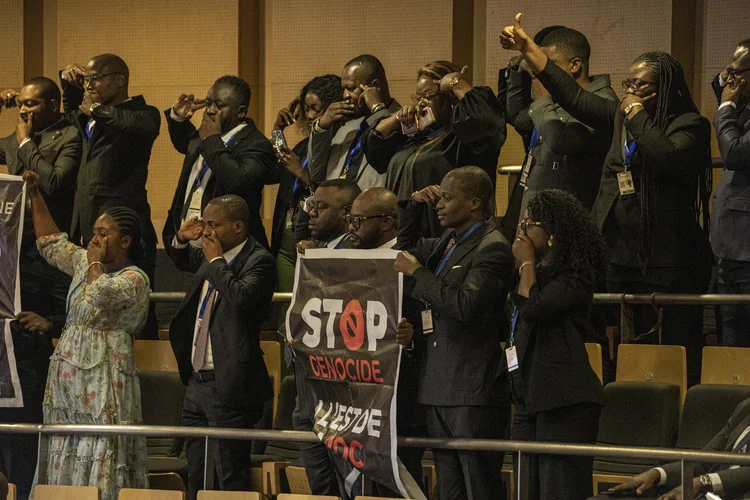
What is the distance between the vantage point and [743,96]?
6281mm

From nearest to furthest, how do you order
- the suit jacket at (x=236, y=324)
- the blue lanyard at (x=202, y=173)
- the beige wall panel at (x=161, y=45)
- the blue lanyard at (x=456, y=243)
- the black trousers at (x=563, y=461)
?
1. the black trousers at (x=563, y=461)
2. the blue lanyard at (x=456, y=243)
3. the suit jacket at (x=236, y=324)
4. the blue lanyard at (x=202, y=173)
5. the beige wall panel at (x=161, y=45)

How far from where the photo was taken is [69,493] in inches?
214

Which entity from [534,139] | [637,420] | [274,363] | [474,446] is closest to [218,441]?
[274,363]

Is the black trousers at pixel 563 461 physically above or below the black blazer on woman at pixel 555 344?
below

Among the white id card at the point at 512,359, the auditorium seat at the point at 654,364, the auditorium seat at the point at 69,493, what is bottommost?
the auditorium seat at the point at 69,493

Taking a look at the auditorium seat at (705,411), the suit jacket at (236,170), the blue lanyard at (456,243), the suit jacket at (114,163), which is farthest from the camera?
the suit jacket at (114,163)

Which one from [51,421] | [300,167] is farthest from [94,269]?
[300,167]

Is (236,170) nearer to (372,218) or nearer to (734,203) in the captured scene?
(372,218)

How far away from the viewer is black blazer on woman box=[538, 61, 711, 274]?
19.7 ft

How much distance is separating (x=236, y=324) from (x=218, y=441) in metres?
0.54

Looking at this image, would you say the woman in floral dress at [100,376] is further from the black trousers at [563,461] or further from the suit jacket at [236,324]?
the black trousers at [563,461]

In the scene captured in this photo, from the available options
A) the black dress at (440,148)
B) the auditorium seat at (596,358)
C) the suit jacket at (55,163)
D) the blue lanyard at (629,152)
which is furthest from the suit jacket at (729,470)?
the suit jacket at (55,163)

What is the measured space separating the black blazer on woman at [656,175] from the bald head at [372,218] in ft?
3.09

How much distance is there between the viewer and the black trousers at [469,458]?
5.16 meters
